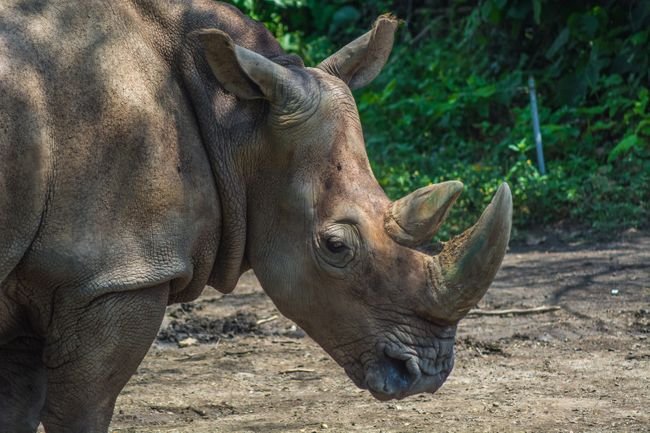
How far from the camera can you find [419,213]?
459 cm

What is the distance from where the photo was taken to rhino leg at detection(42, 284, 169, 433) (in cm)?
440

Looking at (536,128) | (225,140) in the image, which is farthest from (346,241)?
(536,128)

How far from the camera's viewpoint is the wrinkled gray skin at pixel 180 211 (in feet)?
14.1

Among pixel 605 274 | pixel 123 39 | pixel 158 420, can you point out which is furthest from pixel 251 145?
pixel 605 274

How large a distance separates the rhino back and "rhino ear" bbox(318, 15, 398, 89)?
2.81 ft

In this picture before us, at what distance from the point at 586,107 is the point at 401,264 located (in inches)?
290

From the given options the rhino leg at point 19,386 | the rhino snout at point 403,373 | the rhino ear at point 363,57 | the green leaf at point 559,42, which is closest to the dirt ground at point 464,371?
the rhino leg at point 19,386

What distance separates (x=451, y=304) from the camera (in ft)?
14.9

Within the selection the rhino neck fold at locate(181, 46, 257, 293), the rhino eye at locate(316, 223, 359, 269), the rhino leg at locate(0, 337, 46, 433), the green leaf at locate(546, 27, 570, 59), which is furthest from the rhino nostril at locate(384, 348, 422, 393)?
the green leaf at locate(546, 27, 570, 59)

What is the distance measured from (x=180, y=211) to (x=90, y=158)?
38cm

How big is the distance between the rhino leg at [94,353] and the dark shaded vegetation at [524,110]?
554 centimetres

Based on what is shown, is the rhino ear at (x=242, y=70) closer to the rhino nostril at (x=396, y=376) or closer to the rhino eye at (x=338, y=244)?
the rhino eye at (x=338, y=244)

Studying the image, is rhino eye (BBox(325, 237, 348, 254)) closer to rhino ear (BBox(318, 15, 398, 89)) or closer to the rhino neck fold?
the rhino neck fold

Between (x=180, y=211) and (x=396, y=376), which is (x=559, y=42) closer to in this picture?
(x=396, y=376)
